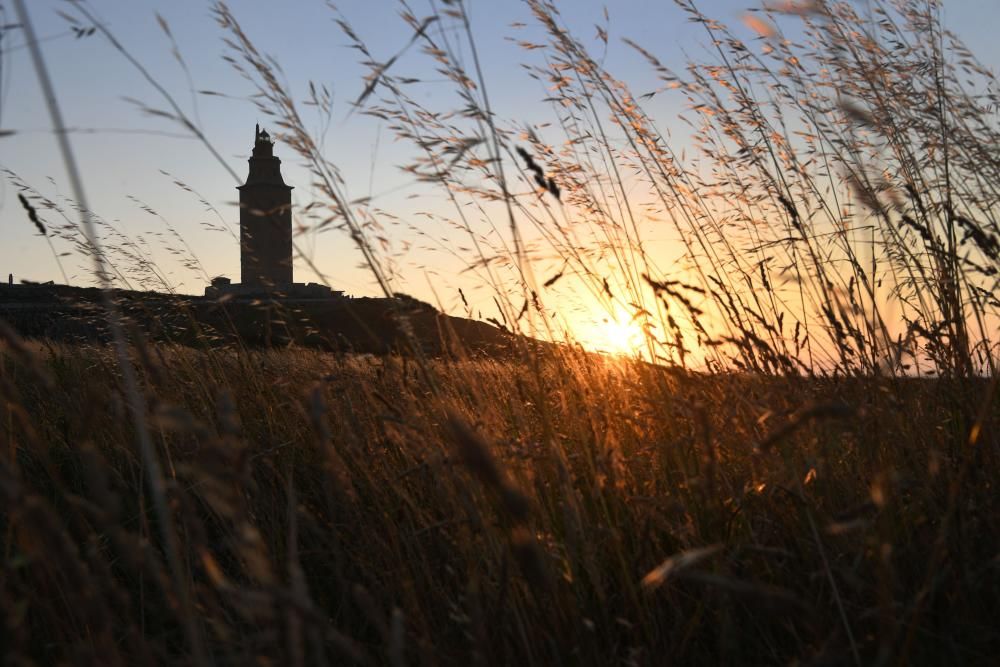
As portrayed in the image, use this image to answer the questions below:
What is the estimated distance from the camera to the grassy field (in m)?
0.83

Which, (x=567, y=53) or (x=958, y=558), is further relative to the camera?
(x=567, y=53)

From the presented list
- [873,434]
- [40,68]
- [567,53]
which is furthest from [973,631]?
[567,53]

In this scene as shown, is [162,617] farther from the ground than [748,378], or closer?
closer

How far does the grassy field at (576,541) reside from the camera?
0.83 metres

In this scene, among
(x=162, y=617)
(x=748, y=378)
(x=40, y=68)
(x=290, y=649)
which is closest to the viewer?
(x=290, y=649)

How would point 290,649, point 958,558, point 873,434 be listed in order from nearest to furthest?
point 290,649, point 958,558, point 873,434

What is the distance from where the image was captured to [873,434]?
1.69 m

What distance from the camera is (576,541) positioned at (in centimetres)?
145

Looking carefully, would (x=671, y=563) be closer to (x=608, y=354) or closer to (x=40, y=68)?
(x=40, y=68)

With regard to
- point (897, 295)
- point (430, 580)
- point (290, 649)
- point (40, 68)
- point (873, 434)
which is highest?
point (40, 68)

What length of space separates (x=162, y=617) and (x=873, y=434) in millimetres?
1533

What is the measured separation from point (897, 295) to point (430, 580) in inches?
67.4

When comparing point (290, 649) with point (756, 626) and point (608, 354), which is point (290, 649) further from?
point (608, 354)

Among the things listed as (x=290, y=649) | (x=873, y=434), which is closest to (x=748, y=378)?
(x=873, y=434)
